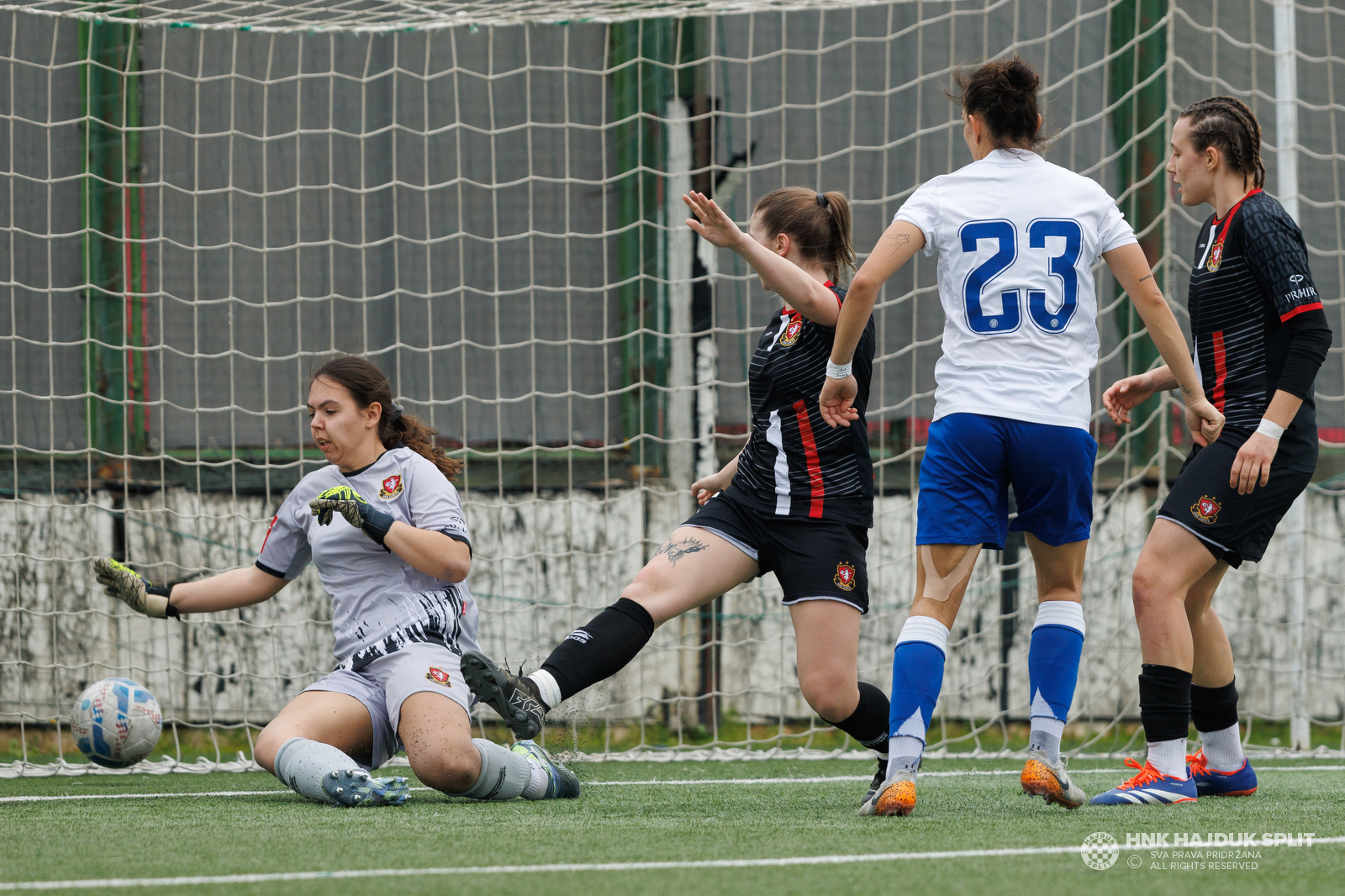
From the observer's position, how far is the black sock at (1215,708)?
3.51 m

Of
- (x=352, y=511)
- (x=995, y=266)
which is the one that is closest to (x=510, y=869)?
(x=352, y=511)

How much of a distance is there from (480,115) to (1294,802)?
445 cm

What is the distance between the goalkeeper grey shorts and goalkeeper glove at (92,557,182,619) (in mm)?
506

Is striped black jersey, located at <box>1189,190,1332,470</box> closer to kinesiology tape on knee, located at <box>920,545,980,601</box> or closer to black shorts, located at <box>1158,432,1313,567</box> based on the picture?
black shorts, located at <box>1158,432,1313,567</box>

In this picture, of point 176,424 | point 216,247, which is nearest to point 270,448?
point 176,424

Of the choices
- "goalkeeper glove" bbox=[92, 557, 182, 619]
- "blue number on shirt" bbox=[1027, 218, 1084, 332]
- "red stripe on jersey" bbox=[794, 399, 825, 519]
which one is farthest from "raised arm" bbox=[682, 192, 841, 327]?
"goalkeeper glove" bbox=[92, 557, 182, 619]

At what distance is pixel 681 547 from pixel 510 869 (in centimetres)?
116

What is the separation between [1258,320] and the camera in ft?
10.8

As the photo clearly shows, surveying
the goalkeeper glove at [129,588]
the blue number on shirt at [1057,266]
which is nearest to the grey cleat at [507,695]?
the goalkeeper glove at [129,588]

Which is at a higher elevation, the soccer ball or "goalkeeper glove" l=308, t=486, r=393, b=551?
"goalkeeper glove" l=308, t=486, r=393, b=551

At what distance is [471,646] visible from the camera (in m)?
3.79

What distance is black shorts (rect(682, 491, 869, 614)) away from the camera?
325 centimetres

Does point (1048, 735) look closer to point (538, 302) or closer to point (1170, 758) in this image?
point (1170, 758)

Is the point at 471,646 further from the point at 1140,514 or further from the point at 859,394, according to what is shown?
the point at 1140,514
